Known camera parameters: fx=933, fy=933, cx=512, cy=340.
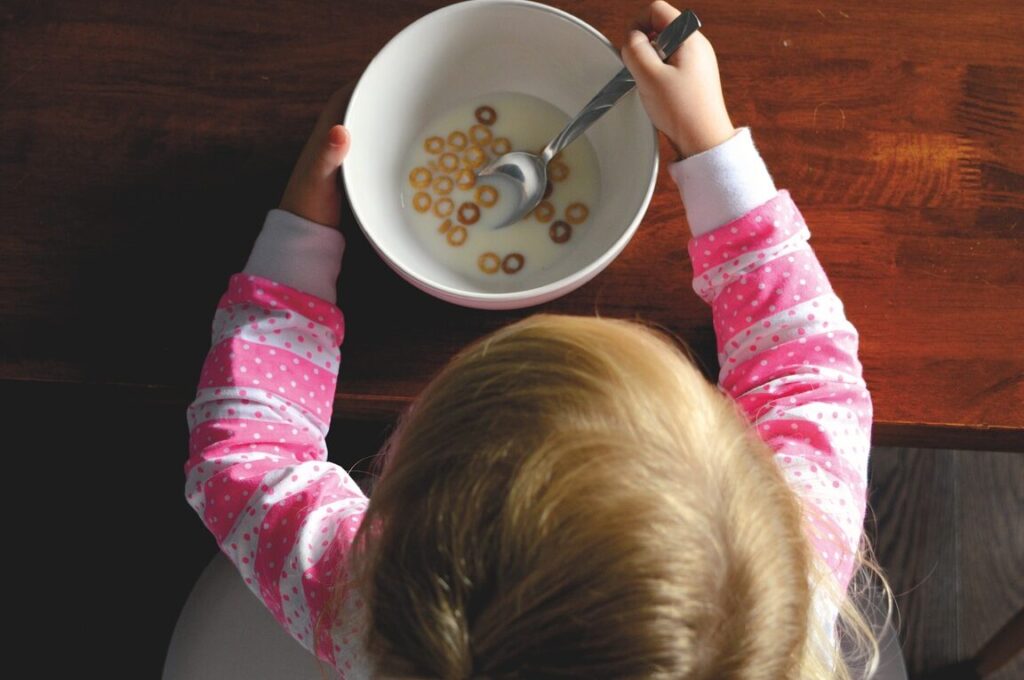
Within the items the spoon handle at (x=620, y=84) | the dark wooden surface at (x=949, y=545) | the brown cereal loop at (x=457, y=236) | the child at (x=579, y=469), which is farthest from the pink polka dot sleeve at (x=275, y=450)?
the dark wooden surface at (x=949, y=545)

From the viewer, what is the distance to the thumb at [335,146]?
0.63m

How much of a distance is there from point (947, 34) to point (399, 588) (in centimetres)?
59

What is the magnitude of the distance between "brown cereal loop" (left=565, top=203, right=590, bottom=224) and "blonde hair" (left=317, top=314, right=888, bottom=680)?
0.19 meters

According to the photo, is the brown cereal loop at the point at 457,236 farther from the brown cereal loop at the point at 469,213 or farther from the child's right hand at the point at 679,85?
the child's right hand at the point at 679,85

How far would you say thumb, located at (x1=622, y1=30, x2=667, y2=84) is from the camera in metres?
0.66

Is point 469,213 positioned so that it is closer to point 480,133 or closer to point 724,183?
point 480,133

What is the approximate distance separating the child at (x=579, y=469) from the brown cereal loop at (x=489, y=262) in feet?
0.35

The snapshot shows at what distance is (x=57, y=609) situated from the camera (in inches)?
46.8

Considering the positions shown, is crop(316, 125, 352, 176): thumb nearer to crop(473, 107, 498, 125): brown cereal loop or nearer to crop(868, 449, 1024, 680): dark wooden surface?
crop(473, 107, 498, 125): brown cereal loop

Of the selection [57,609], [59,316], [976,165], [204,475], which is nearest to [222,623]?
[204,475]

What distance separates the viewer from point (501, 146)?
725mm

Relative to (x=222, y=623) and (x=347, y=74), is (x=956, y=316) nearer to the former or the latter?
(x=347, y=74)

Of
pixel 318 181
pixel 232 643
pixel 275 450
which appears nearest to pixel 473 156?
pixel 318 181

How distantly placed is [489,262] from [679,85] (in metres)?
0.19
